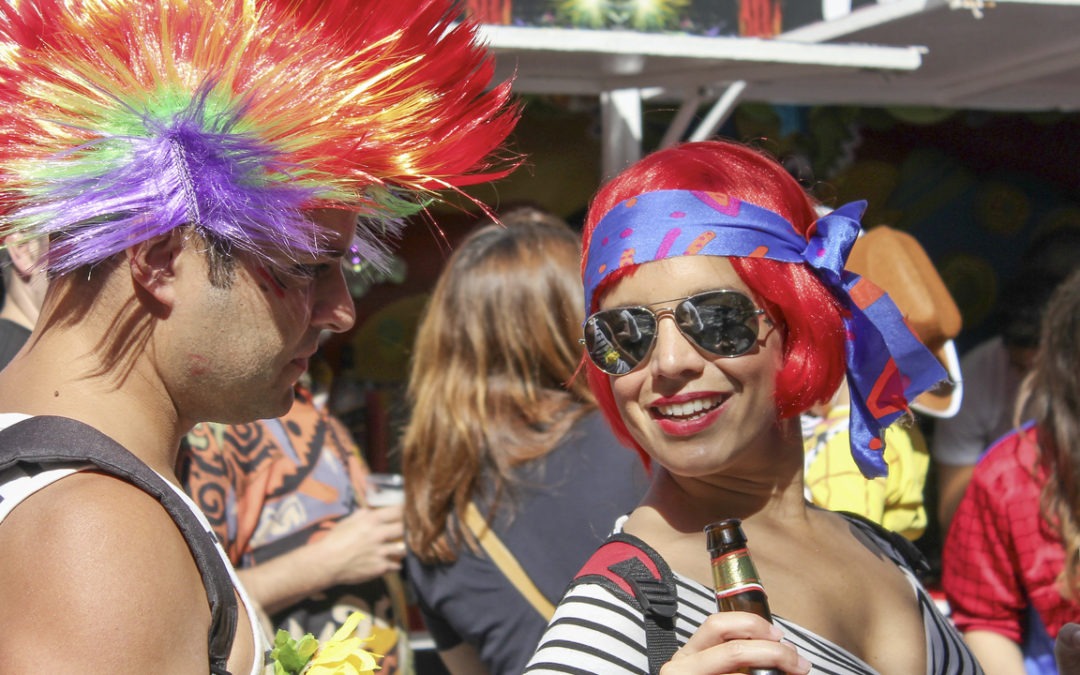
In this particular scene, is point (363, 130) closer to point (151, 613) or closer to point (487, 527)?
point (151, 613)

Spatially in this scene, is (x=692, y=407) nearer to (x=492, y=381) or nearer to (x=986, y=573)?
(x=492, y=381)

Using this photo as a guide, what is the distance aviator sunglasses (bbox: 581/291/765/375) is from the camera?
A: 174cm

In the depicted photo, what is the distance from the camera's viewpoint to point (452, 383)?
2729mm

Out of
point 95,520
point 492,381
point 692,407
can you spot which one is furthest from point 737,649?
point 492,381

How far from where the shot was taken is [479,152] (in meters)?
1.73

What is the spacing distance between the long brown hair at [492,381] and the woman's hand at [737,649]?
1212 mm

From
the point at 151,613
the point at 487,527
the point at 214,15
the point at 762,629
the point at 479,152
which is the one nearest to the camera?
the point at 151,613

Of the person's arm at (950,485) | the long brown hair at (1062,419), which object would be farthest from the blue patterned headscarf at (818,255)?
the person's arm at (950,485)

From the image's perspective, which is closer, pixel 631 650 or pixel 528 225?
pixel 631 650

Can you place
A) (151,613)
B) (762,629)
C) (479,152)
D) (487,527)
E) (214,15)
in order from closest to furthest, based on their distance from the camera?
(151,613) < (762,629) < (214,15) < (479,152) < (487,527)

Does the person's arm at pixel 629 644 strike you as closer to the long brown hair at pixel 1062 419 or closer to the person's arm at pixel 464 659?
the person's arm at pixel 464 659

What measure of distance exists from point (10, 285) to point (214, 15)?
1374mm

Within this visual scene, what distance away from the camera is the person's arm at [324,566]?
2.85m

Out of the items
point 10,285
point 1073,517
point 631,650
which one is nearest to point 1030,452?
point 1073,517
